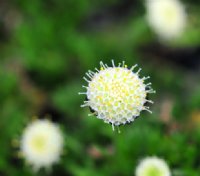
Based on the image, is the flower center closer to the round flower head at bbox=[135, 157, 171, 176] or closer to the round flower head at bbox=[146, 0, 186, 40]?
the round flower head at bbox=[135, 157, 171, 176]

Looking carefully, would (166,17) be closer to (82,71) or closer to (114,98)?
(82,71)

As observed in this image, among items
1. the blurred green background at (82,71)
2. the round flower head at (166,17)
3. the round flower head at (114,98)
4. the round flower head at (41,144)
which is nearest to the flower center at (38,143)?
the round flower head at (41,144)

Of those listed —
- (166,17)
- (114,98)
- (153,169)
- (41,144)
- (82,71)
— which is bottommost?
(153,169)

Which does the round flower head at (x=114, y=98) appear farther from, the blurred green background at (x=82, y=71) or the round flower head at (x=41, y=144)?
the round flower head at (x=41, y=144)

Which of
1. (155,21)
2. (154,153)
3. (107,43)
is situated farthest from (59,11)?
(154,153)

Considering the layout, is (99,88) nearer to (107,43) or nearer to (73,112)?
(73,112)

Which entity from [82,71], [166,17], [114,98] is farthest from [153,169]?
[166,17]
